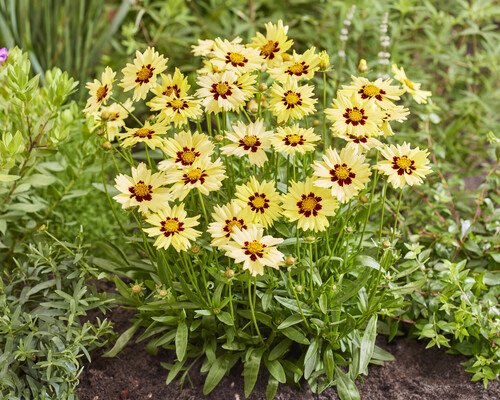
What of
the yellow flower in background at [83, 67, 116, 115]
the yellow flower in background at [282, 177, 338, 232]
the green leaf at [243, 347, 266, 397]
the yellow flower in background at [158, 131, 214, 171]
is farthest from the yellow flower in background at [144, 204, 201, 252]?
the green leaf at [243, 347, 266, 397]

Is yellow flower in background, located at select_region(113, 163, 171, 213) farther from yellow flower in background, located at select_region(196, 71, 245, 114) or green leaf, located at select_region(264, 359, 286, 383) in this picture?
green leaf, located at select_region(264, 359, 286, 383)

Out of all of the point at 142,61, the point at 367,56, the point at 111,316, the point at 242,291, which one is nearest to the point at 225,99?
the point at 142,61

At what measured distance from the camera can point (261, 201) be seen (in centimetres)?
135

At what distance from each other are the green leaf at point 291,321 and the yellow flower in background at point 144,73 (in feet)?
2.25

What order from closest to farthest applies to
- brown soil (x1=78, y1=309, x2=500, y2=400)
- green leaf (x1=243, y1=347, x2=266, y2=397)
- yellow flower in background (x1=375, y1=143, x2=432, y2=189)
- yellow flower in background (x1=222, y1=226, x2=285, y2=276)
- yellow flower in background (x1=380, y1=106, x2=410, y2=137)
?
yellow flower in background (x1=222, y1=226, x2=285, y2=276), yellow flower in background (x1=375, y1=143, x2=432, y2=189), yellow flower in background (x1=380, y1=106, x2=410, y2=137), green leaf (x1=243, y1=347, x2=266, y2=397), brown soil (x1=78, y1=309, x2=500, y2=400)

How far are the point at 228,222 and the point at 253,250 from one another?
13cm

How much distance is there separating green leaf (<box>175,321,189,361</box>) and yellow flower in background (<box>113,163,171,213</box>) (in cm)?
39

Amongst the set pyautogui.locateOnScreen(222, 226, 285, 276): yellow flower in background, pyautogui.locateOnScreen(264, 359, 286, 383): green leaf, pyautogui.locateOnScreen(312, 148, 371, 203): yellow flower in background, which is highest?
pyautogui.locateOnScreen(312, 148, 371, 203): yellow flower in background

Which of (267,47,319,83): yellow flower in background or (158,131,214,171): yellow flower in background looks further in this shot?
(267,47,319,83): yellow flower in background

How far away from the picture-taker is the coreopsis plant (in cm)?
132

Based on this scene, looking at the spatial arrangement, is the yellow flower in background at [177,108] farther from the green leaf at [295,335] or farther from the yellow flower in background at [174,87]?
the green leaf at [295,335]

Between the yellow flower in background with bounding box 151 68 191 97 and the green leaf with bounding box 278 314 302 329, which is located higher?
the yellow flower in background with bounding box 151 68 191 97

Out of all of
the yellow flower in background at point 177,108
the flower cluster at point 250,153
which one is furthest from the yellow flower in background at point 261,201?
the yellow flower in background at point 177,108

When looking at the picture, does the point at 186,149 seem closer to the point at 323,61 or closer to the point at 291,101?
the point at 291,101
